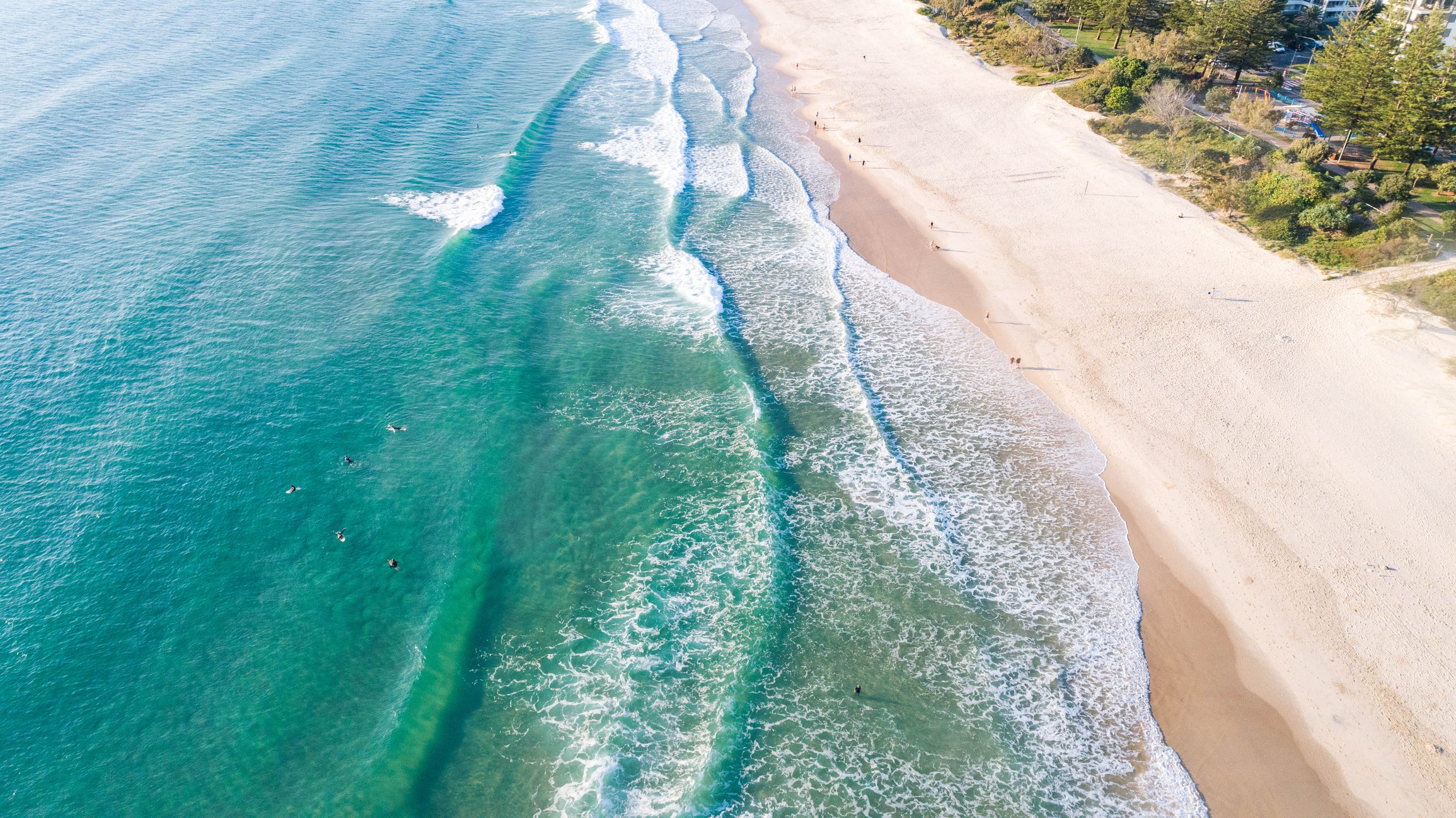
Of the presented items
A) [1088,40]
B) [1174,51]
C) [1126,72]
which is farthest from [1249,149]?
[1088,40]

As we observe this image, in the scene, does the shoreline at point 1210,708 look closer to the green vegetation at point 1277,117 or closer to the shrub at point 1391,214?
the green vegetation at point 1277,117

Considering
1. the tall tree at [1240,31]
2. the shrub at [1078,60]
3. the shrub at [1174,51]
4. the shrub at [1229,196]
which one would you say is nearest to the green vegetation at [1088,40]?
the shrub at [1078,60]

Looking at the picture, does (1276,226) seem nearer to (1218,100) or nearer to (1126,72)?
(1218,100)

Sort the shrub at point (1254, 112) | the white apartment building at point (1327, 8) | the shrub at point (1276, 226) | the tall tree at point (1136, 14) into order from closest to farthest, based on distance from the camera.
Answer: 1. the shrub at point (1276, 226)
2. the shrub at point (1254, 112)
3. the tall tree at point (1136, 14)
4. the white apartment building at point (1327, 8)

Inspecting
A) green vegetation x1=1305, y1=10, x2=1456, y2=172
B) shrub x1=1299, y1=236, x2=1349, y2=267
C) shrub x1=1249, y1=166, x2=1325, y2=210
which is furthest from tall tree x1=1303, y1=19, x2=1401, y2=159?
shrub x1=1299, y1=236, x2=1349, y2=267

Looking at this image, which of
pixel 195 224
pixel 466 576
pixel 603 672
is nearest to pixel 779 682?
pixel 603 672

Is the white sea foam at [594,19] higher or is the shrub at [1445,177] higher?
the white sea foam at [594,19]
